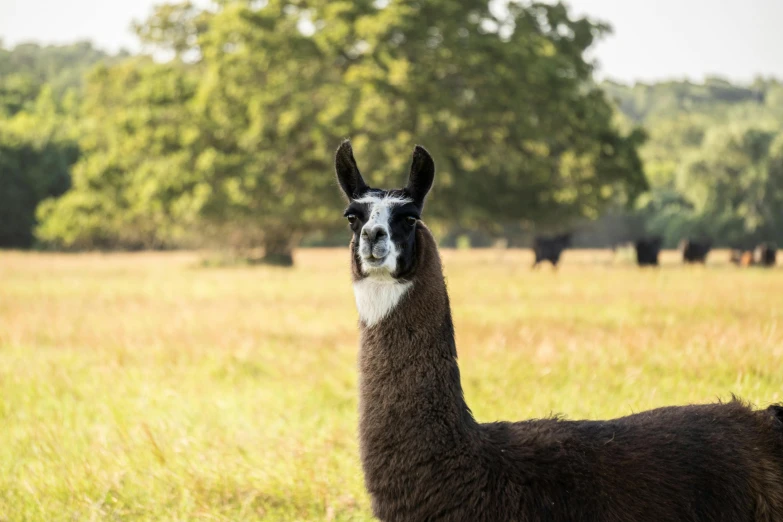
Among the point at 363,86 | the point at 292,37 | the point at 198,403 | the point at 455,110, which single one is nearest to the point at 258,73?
the point at 292,37

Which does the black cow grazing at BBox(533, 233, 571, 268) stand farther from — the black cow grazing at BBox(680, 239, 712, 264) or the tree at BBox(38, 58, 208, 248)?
the tree at BBox(38, 58, 208, 248)

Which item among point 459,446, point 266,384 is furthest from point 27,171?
point 459,446

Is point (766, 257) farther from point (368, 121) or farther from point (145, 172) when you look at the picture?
point (145, 172)

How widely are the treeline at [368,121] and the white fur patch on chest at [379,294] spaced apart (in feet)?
83.8

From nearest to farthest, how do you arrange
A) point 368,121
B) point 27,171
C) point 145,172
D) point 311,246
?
point 368,121 < point 145,172 < point 27,171 < point 311,246

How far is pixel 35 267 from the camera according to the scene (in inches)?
1215

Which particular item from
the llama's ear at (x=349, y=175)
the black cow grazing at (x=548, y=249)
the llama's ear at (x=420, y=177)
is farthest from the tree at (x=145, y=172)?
the llama's ear at (x=420, y=177)

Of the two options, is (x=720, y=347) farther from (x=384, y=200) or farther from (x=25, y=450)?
(x=25, y=450)

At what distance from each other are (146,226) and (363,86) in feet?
48.2

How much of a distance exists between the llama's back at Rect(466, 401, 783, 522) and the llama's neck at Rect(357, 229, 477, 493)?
0.22 metres

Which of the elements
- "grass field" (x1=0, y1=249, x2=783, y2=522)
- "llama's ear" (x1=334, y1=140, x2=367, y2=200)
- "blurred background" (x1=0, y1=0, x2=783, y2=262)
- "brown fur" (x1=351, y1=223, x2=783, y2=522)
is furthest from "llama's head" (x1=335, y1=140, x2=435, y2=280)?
"blurred background" (x1=0, y1=0, x2=783, y2=262)

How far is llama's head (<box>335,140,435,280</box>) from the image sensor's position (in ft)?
11.0

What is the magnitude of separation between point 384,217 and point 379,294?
34 cm

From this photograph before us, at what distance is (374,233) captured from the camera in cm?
334
